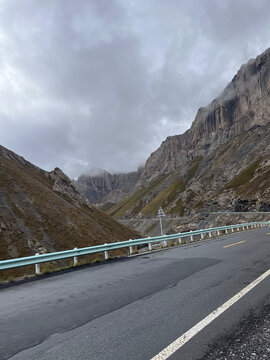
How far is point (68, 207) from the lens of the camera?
5175 cm

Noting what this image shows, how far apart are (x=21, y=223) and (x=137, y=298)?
39.1 metres

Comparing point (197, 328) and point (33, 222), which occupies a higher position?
point (33, 222)

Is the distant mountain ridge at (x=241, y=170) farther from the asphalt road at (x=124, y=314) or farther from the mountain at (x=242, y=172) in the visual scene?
the asphalt road at (x=124, y=314)

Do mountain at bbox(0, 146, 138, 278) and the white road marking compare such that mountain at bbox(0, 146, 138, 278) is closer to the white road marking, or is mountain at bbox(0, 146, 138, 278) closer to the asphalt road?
the asphalt road

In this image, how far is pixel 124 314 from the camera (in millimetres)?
4508

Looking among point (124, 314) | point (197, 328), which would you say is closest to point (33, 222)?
point (124, 314)

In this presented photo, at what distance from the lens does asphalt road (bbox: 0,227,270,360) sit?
10.8 ft

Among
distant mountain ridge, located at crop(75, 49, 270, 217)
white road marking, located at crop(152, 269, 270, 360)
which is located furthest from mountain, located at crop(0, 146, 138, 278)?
distant mountain ridge, located at crop(75, 49, 270, 217)

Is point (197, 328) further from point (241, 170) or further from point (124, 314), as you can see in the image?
point (241, 170)

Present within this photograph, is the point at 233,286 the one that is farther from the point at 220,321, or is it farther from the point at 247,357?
the point at 247,357

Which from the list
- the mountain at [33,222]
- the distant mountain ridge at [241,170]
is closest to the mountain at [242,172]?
the distant mountain ridge at [241,170]

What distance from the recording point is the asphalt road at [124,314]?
330 cm

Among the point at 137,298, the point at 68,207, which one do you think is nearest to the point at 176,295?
the point at 137,298

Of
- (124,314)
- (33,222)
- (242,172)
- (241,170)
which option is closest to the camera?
(124,314)
